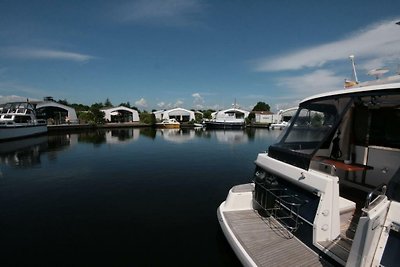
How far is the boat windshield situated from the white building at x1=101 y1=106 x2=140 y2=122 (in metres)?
78.6

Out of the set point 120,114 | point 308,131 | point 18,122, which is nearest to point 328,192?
point 308,131

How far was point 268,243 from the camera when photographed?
5559 millimetres

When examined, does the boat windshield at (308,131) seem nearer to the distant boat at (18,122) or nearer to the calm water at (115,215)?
the calm water at (115,215)

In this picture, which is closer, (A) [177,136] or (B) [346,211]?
(B) [346,211]

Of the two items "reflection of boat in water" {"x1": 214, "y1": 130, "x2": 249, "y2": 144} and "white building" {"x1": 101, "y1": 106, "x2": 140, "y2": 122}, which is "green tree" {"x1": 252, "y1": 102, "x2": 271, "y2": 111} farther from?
"reflection of boat in water" {"x1": 214, "y1": 130, "x2": 249, "y2": 144}

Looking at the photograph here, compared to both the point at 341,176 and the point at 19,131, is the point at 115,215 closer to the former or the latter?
the point at 341,176

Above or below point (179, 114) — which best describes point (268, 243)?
below

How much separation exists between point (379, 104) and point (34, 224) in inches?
478

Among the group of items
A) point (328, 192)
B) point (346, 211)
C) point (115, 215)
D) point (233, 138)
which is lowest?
point (115, 215)

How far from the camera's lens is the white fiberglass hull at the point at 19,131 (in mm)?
36506

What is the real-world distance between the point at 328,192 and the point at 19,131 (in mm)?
48795

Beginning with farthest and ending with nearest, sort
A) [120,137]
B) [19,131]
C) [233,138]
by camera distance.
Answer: [120,137]
[233,138]
[19,131]

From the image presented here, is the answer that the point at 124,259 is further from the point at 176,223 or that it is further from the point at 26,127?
the point at 26,127

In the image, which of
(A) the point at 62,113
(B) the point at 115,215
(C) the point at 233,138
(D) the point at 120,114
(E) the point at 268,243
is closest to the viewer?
(E) the point at 268,243
